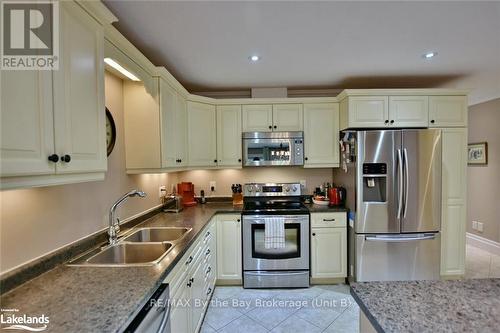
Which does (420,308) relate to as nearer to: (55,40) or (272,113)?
(55,40)

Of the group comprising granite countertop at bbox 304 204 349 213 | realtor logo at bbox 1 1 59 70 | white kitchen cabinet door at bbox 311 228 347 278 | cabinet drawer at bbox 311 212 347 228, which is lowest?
white kitchen cabinet door at bbox 311 228 347 278

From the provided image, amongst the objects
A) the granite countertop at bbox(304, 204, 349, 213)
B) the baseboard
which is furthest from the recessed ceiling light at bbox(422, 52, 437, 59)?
the baseboard

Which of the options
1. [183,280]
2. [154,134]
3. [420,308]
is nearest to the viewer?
[420,308]

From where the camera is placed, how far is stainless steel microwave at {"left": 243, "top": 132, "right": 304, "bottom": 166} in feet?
10.1

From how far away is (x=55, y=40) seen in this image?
3.30 ft

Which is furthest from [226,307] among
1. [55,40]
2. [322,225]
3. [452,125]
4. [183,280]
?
[452,125]

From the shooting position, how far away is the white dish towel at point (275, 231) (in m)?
2.74

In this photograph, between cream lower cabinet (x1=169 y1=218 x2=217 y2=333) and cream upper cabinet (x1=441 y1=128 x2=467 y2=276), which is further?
cream upper cabinet (x1=441 y1=128 x2=467 y2=276)

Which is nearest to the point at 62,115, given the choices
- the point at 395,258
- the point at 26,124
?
the point at 26,124

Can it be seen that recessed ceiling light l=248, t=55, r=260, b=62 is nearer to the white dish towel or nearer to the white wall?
the white wall

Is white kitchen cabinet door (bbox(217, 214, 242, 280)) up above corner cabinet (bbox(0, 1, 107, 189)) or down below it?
below

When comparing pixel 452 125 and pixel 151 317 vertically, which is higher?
pixel 452 125

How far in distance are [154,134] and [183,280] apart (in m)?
1.27

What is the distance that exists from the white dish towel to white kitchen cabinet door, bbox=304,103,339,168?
86 centimetres
